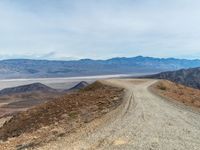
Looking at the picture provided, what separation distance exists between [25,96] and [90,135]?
156065 millimetres

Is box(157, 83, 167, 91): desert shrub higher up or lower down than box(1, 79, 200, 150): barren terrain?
higher up

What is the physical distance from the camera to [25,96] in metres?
167

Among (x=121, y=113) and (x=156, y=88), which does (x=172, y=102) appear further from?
(x=156, y=88)

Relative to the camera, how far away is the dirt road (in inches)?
517

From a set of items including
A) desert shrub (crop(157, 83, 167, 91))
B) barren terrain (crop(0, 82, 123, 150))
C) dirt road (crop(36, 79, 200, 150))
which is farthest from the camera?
desert shrub (crop(157, 83, 167, 91))

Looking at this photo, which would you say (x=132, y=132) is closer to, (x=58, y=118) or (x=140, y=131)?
(x=140, y=131)

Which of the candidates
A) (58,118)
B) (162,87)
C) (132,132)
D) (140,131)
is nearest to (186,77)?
(162,87)

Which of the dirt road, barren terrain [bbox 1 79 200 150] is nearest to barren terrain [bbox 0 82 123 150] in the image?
barren terrain [bbox 1 79 200 150]

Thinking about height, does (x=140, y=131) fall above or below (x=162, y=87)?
below

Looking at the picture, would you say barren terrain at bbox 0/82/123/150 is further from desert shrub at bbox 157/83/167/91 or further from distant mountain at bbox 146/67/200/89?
distant mountain at bbox 146/67/200/89

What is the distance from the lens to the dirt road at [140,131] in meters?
13.1

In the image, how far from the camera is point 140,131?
15.5 meters

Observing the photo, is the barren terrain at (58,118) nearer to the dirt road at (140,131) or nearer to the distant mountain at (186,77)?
the dirt road at (140,131)

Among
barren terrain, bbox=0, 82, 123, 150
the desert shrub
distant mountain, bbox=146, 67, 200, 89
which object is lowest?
distant mountain, bbox=146, 67, 200, 89
